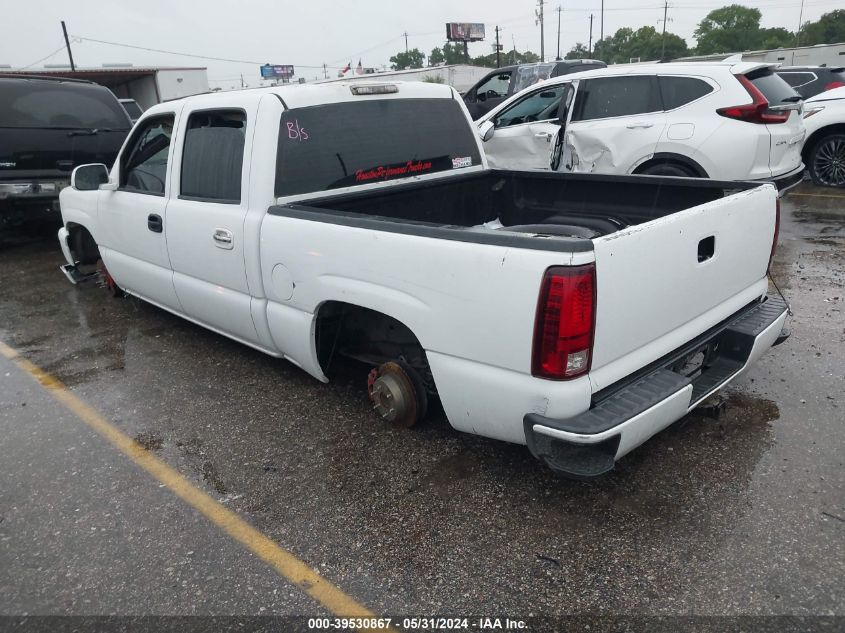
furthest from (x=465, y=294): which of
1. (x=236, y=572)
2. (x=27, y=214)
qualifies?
(x=27, y=214)

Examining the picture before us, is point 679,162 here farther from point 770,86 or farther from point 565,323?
point 565,323

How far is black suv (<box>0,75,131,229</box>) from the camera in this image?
7.49 m

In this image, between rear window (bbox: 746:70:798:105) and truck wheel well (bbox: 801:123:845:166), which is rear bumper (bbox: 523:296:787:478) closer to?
rear window (bbox: 746:70:798:105)

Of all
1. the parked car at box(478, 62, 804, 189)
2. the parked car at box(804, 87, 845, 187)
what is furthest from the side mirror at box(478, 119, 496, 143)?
the parked car at box(804, 87, 845, 187)

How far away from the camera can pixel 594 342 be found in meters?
2.51

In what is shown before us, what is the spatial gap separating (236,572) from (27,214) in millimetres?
6977

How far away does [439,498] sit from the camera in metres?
2.99

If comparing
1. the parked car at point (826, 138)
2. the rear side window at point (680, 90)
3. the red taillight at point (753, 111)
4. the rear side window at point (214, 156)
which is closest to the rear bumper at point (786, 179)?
the red taillight at point (753, 111)

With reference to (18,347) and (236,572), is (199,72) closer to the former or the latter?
(18,347)

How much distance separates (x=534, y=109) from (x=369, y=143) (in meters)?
4.79

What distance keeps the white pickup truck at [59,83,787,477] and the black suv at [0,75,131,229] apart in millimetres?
2890

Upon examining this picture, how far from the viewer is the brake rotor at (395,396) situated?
340 cm

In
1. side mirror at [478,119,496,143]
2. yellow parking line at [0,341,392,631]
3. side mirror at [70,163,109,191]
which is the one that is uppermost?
side mirror at [70,163,109,191]

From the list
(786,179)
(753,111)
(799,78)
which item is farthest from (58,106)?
(799,78)
